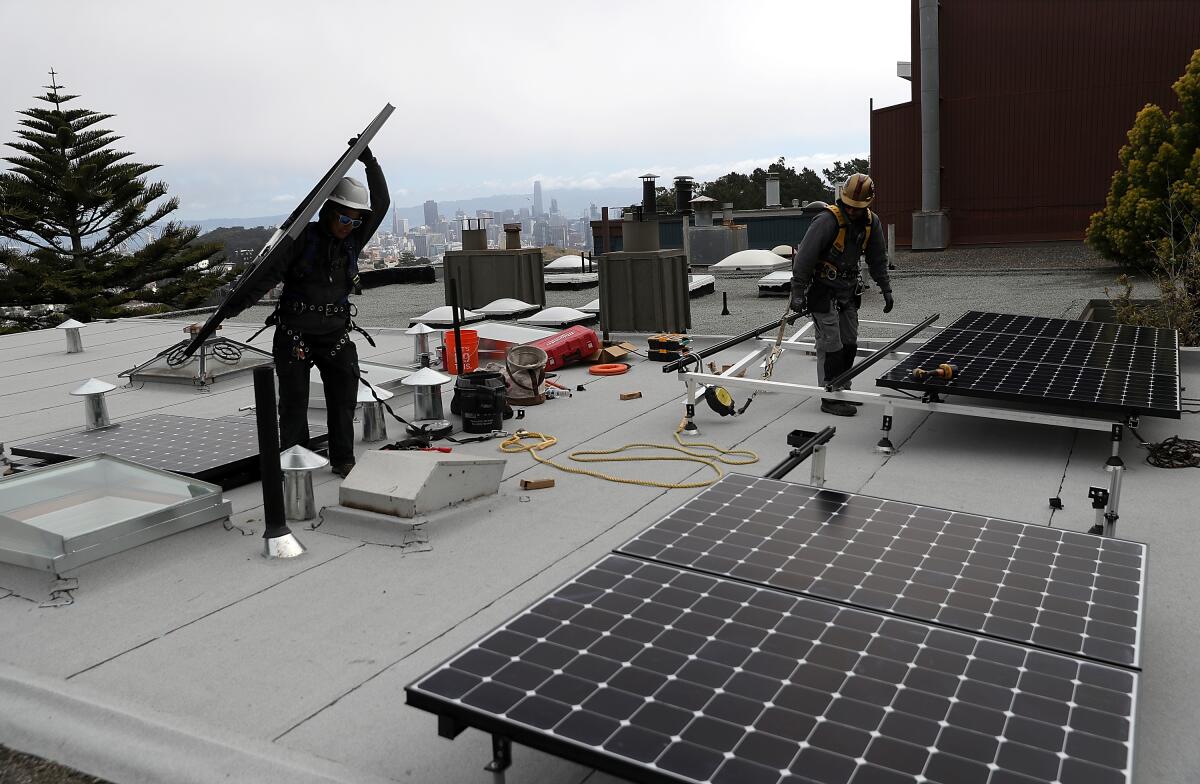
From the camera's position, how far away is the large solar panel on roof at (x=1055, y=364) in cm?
664

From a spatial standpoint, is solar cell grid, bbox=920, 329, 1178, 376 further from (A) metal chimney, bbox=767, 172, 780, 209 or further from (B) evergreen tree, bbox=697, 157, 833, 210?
(B) evergreen tree, bbox=697, 157, 833, 210

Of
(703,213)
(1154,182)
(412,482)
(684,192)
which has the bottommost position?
(412,482)

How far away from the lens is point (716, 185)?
8150 cm

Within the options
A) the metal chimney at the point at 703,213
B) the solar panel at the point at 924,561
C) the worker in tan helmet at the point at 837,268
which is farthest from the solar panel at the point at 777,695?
the metal chimney at the point at 703,213

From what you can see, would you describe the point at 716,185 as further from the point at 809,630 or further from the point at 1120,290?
the point at 809,630

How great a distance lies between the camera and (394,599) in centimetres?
491

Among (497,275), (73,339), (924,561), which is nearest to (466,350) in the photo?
(497,275)

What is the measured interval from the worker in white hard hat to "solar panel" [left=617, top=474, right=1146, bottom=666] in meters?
3.43

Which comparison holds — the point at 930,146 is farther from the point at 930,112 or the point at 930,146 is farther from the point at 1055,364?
the point at 1055,364

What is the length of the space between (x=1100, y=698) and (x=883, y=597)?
78 centimetres

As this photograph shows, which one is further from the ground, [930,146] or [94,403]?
[930,146]

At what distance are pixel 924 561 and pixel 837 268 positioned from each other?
5071 mm

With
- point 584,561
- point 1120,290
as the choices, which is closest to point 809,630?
point 584,561

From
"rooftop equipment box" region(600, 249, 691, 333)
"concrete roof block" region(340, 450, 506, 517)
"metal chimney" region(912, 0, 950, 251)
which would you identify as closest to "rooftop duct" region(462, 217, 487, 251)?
"rooftop equipment box" region(600, 249, 691, 333)
